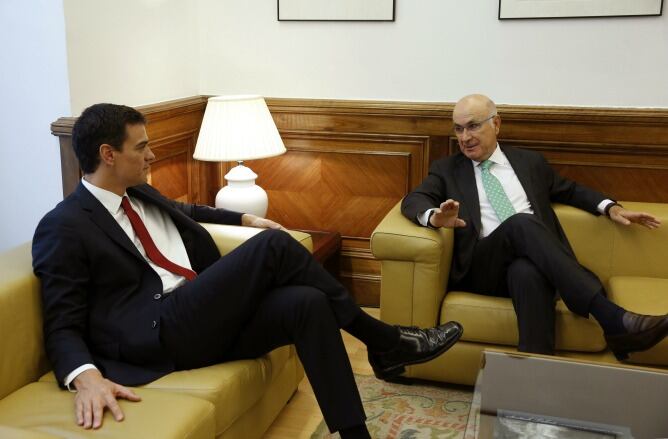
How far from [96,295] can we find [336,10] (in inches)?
74.7

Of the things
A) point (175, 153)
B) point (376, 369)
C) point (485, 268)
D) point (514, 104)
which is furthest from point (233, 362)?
point (514, 104)

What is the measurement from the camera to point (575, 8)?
316 centimetres

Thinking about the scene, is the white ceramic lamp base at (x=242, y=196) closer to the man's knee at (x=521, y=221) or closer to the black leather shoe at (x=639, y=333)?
the man's knee at (x=521, y=221)

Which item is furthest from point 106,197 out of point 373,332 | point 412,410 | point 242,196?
point 412,410

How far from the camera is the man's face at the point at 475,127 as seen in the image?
2979 mm

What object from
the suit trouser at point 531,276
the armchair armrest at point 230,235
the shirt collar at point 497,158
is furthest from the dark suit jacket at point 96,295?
the shirt collar at point 497,158

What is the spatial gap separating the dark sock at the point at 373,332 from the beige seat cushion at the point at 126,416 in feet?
1.93

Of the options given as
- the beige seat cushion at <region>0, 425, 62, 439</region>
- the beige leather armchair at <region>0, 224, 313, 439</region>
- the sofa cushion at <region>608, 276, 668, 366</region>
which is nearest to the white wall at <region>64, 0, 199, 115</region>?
the beige leather armchair at <region>0, 224, 313, 439</region>

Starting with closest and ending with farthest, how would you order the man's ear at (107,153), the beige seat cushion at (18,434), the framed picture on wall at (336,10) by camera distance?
the beige seat cushion at (18,434)
the man's ear at (107,153)
the framed picture on wall at (336,10)

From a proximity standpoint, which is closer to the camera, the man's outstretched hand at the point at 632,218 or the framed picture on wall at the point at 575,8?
the man's outstretched hand at the point at 632,218

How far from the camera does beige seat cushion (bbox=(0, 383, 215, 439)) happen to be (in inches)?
68.8

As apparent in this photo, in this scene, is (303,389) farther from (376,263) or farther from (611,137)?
(611,137)

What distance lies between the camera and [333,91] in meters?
3.53

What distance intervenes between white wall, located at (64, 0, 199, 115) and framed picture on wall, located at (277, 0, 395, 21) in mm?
493
